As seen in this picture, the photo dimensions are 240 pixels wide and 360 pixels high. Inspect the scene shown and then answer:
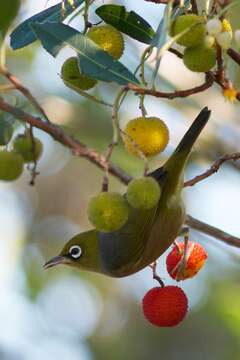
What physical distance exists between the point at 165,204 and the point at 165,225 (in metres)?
0.09

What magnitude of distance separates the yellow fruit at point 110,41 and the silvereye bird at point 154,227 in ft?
2.40

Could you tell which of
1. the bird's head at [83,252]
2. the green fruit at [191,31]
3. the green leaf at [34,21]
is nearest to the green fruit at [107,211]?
the green fruit at [191,31]

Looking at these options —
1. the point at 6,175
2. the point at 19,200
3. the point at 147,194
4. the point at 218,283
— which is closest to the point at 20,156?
the point at 6,175

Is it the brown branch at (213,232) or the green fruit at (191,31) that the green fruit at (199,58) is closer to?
the green fruit at (191,31)

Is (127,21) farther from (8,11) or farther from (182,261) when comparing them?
(182,261)

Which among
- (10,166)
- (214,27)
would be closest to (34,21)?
(10,166)

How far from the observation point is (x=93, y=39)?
3.07 metres

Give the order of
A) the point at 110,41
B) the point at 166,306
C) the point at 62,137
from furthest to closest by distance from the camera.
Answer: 1. the point at 166,306
2. the point at 110,41
3. the point at 62,137

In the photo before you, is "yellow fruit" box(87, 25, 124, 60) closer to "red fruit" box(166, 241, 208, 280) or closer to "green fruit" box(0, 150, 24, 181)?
"green fruit" box(0, 150, 24, 181)

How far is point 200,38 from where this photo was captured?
8.82ft

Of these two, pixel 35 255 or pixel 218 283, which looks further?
pixel 35 255

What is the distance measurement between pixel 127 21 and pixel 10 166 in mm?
799

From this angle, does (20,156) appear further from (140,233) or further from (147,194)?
(140,233)

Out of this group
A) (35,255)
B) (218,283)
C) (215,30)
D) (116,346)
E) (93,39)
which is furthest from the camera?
(116,346)
